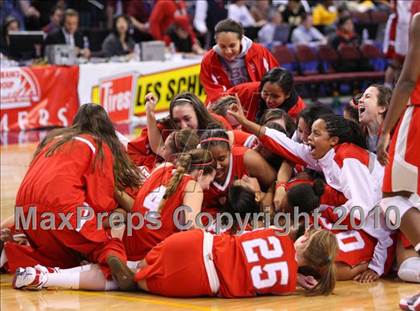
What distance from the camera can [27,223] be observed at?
20.3ft

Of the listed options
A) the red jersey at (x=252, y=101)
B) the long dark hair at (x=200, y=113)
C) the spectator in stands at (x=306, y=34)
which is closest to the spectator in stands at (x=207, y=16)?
the spectator in stands at (x=306, y=34)

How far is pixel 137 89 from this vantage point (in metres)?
14.1

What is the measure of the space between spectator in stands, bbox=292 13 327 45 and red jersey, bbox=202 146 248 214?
10.9 metres

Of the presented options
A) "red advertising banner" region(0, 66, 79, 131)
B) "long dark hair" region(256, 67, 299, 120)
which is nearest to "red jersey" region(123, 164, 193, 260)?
"long dark hair" region(256, 67, 299, 120)

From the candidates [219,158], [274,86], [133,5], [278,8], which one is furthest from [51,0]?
[219,158]

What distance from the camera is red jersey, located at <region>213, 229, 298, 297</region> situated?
221 inches

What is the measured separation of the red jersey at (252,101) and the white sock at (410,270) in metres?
1.96

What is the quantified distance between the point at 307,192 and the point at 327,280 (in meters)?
0.81

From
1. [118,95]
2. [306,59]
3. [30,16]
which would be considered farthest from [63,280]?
[306,59]

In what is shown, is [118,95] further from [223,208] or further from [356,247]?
[356,247]

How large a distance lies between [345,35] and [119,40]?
4.10m

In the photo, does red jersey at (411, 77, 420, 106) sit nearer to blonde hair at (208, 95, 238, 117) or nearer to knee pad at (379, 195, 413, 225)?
knee pad at (379, 195, 413, 225)

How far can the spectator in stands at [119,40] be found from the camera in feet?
49.9

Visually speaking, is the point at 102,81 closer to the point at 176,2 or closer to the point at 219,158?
the point at 176,2
